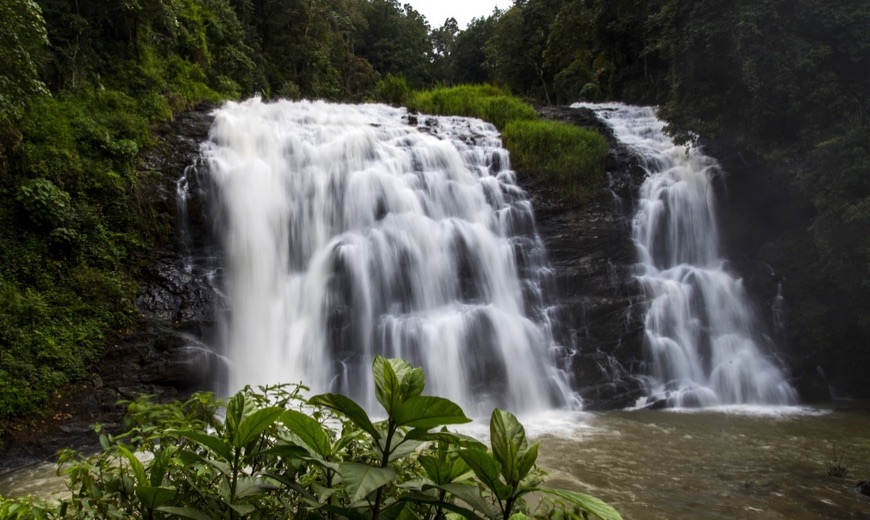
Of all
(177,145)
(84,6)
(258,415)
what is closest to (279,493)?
(258,415)

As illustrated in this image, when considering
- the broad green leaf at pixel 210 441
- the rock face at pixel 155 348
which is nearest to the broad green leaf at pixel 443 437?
the broad green leaf at pixel 210 441

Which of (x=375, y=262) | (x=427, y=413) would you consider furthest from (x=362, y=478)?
(x=375, y=262)

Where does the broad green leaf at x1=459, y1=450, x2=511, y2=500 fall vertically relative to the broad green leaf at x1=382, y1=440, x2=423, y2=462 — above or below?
below

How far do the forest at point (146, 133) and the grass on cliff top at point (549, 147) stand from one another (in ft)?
6.30

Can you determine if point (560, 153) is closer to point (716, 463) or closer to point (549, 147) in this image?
point (549, 147)

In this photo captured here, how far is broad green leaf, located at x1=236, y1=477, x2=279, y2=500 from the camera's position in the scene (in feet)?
3.73

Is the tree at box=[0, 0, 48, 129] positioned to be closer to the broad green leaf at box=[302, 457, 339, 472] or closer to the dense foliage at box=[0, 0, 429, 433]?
the dense foliage at box=[0, 0, 429, 433]

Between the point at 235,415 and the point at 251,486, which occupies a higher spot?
the point at 235,415

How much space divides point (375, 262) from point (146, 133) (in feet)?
16.7

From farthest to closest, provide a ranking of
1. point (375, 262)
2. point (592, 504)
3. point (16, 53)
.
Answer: point (375, 262)
point (16, 53)
point (592, 504)

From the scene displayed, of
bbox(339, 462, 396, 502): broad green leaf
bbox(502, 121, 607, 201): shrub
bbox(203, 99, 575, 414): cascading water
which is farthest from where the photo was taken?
bbox(502, 121, 607, 201): shrub

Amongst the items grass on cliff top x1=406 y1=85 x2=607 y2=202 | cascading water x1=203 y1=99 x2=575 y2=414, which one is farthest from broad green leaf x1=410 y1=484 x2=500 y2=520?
grass on cliff top x1=406 y1=85 x2=607 y2=202

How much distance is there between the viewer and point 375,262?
9.88 metres

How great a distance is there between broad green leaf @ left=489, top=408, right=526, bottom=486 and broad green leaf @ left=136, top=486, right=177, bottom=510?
0.66m
